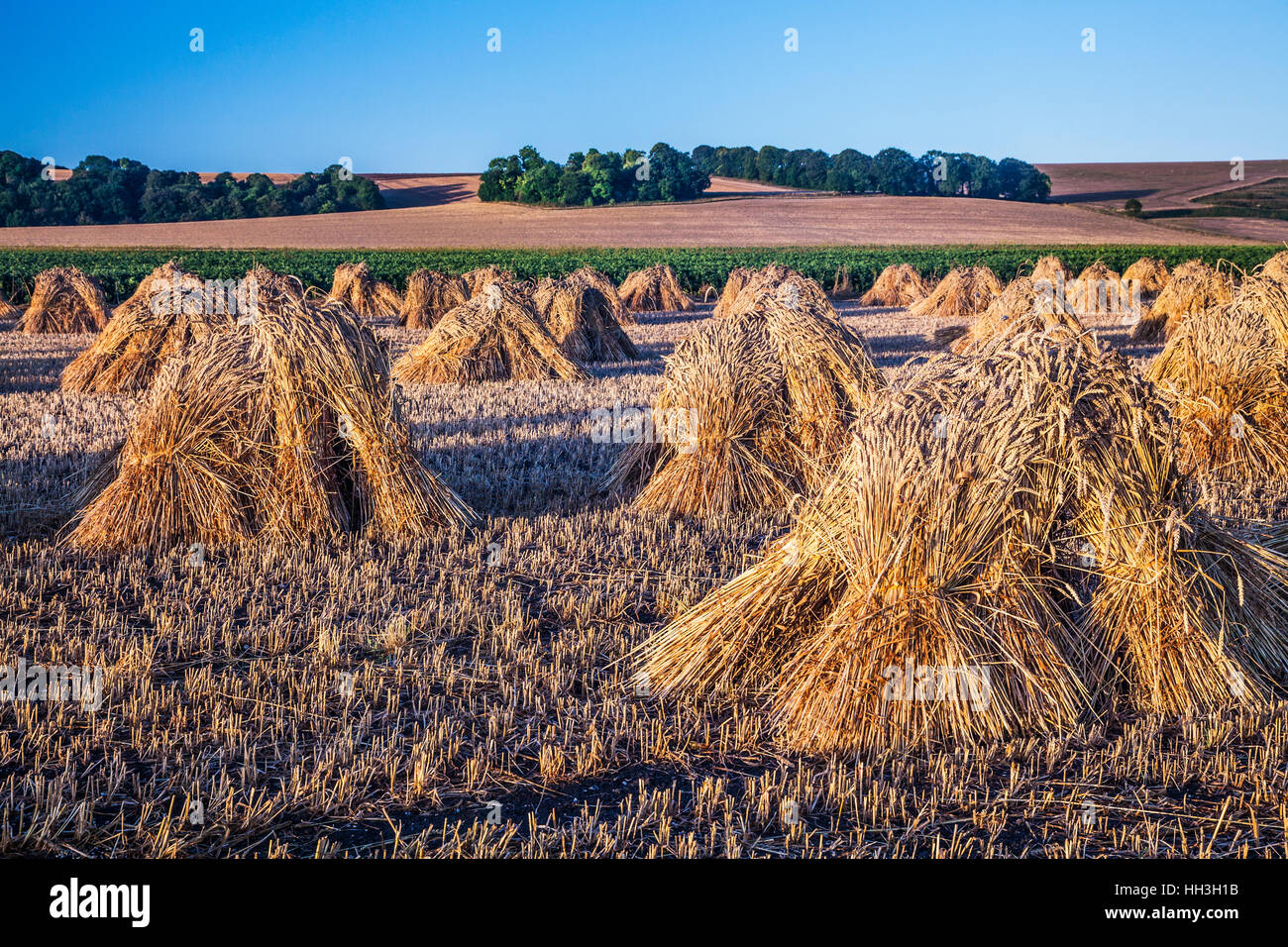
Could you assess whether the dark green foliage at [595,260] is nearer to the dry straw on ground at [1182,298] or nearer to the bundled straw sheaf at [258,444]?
the dry straw on ground at [1182,298]

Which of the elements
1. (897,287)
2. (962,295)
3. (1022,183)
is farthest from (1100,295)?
(1022,183)

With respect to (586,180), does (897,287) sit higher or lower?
lower

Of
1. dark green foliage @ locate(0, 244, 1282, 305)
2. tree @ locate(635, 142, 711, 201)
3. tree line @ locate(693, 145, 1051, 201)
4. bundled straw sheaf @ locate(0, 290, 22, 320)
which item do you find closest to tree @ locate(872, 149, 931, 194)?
tree line @ locate(693, 145, 1051, 201)

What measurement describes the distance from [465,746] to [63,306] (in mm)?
21026

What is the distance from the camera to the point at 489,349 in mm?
15594

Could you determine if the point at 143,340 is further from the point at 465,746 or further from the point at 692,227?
the point at 692,227

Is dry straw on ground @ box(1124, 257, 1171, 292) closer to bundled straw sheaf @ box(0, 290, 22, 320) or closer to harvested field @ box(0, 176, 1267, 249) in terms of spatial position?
harvested field @ box(0, 176, 1267, 249)

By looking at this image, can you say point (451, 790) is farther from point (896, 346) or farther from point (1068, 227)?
point (1068, 227)

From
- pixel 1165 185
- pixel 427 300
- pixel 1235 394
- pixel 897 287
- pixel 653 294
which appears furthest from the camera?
pixel 1165 185

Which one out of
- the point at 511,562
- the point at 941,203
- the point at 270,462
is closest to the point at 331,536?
the point at 270,462

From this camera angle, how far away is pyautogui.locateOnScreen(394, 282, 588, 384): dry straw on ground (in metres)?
15.3

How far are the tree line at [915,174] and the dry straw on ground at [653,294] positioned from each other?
54961 mm

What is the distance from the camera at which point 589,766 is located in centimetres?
411

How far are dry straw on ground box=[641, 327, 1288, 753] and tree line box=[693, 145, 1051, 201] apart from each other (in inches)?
3144
